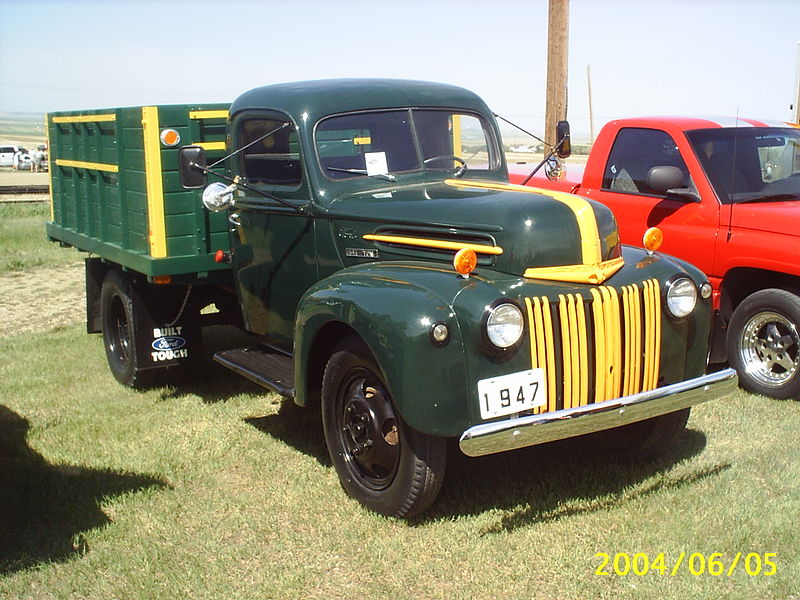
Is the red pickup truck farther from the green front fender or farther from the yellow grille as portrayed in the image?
the green front fender

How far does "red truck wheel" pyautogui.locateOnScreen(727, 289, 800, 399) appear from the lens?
5977 millimetres

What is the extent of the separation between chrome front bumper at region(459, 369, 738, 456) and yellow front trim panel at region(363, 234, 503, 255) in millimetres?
861

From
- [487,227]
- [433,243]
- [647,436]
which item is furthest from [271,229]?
[647,436]

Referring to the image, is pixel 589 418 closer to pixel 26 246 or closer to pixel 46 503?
pixel 46 503

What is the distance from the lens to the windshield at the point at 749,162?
6410 millimetres

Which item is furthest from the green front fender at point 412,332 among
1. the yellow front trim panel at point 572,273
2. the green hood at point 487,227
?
the yellow front trim panel at point 572,273

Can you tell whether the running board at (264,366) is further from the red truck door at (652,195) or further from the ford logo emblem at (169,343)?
the red truck door at (652,195)

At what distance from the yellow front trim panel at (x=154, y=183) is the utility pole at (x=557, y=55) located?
17.1 feet

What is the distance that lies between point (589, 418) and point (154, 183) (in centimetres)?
352

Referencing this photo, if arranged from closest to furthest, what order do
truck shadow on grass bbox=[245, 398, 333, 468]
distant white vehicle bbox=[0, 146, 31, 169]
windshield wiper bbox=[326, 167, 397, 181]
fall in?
windshield wiper bbox=[326, 167, 397, 181]
truck shadow on grass bbox=[245, 398, 333, 468]
distant white vehicle bbox=[0, 146, 31, 169]

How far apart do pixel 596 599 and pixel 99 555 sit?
2.23m

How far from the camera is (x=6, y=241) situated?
15406 millimetres

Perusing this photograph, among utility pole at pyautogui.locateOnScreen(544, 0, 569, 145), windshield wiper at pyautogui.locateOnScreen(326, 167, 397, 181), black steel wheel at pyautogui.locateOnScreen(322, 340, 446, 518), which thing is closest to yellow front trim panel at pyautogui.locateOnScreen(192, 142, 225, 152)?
windshield wiper at pyautogui.locateOnScreen(326, 167, 397, 181)

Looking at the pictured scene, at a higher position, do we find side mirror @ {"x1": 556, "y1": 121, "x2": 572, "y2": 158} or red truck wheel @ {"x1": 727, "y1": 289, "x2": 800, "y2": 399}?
side mirror @ {"x1": 556, "y1": 121, "x2": 572, "y2": 158}
